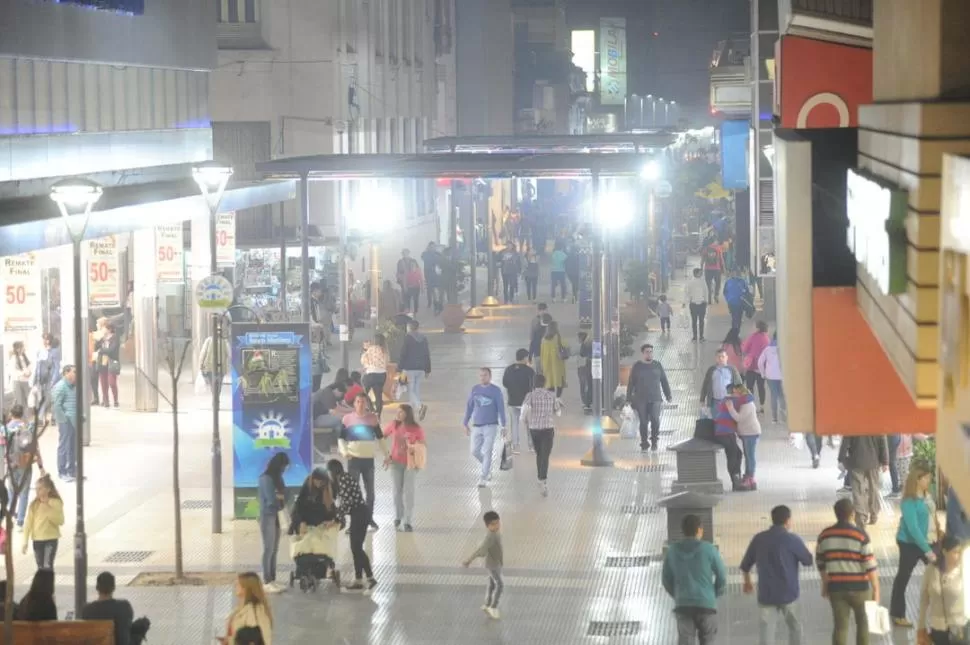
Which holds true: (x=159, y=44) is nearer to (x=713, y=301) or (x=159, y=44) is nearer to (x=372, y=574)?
(x=372, y=574)

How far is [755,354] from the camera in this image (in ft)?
96.3

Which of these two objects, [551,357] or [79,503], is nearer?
[79,503]

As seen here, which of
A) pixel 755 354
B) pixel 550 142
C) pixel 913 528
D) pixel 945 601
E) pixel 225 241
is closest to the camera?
pixel 945 601

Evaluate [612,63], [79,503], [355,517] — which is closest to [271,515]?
[355,517]

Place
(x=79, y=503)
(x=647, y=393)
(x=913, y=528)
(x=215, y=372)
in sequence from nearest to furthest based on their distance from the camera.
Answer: (x=913, y=528), (x=79, y=503), (x=215, y=372), (x=647, y=393)

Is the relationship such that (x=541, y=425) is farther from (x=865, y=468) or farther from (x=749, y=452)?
(x=865, y=468)

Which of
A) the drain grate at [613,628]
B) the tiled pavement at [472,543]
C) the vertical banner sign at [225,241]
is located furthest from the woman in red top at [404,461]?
the vertical banner sign at [225,241]

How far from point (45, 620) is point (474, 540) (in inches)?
284

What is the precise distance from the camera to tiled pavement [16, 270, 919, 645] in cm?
1788

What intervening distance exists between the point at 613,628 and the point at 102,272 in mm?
15104

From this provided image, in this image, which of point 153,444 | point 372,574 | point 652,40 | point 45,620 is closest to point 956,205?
point 45,620

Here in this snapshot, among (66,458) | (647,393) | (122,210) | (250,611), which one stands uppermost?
(122,210)

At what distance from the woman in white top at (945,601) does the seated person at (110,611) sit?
6138mm

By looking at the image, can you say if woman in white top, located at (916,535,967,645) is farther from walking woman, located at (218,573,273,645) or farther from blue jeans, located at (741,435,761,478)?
blue jeans, located at (741,435,761,478)
